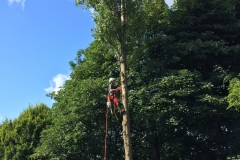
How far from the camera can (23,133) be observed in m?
23.0

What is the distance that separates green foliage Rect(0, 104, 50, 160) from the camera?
21.9 meters

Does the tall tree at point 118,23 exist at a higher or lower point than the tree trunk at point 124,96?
higher

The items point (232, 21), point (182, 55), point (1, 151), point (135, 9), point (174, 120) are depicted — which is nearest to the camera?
point (135, 9)

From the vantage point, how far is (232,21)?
17109mm

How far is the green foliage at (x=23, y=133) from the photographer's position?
21906 millimetres

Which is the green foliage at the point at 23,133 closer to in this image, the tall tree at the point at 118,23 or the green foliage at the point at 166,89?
the green foliage at the point at 166,89

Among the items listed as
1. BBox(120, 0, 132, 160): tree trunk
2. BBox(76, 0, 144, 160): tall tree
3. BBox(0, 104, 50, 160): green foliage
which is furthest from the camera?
BBox(0, 104, 50, 160): green foliage

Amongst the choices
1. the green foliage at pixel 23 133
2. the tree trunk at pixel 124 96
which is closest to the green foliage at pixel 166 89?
the tree trunk at pixel 124 96

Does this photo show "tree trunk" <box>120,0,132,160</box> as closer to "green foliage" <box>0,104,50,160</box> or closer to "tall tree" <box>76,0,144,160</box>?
"tall tree" <box>76,0,144,160</box>

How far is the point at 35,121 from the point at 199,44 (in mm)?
13937

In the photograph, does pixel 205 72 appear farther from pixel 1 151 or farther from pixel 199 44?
pixel 1 151

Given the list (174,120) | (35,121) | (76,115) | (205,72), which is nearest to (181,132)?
(174,120)

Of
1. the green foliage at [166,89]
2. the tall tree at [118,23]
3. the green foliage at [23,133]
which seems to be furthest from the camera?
the green foliage at [23,133]

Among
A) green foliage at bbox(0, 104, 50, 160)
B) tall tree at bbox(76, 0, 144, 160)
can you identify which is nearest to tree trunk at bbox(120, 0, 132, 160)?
tall tree at bbox(76, 0, 144, 160)
